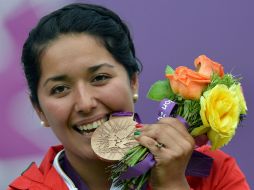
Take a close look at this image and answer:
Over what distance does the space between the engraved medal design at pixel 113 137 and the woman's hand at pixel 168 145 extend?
0.12m

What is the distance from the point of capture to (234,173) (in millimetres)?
2107

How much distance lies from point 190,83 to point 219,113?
0.43 ft

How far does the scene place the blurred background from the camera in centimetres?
265

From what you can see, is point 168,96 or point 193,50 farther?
point 193,50

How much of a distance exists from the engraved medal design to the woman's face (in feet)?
0.12

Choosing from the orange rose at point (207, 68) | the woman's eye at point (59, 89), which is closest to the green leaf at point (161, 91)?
the orange rose at point (207, 68)

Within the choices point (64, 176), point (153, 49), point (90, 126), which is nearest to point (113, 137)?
point (90, 126)

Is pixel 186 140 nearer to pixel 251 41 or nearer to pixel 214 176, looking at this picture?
pixel 214 176

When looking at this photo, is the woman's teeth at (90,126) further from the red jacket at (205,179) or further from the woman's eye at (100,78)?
the red jacket at (205,179)

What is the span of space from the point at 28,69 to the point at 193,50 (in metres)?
0.88

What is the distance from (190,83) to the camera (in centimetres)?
180

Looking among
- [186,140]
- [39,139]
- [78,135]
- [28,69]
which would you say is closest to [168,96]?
[186,140]

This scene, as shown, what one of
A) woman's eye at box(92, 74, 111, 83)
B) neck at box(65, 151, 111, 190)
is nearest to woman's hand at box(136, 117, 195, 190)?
woman's eye at box(92, 74, 111, 83)

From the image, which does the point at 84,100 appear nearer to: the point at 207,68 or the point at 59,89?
the point at 59,89
